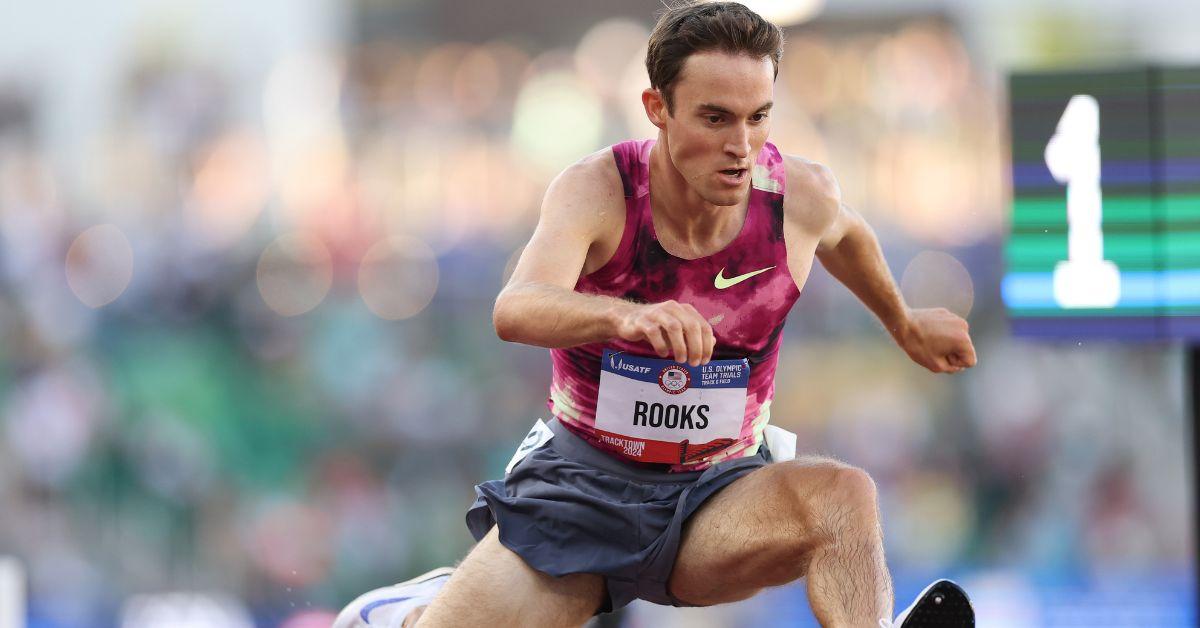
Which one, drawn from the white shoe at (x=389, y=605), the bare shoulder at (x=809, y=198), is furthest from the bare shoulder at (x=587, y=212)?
the white shoe at (x=389, y=605)

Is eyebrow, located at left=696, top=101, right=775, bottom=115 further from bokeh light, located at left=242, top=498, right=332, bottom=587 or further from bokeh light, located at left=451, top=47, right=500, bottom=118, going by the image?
bokeh light, located at left=451, top=47, right=500, bottom=118

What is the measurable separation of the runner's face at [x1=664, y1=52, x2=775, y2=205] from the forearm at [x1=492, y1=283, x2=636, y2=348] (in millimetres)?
499

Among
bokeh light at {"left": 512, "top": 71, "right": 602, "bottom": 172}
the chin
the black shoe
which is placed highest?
bokeh light at {"left": 512, "top": 71, "right": 602, "bottom": 172}

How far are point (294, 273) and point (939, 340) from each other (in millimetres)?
5214

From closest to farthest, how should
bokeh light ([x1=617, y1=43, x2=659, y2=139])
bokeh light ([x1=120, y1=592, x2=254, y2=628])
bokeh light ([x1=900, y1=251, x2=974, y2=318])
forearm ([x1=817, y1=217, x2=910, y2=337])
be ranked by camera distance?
forearm ([x1=817, y1=217, x2=910, y2=337]) < bokeh light ([x1=120, y1=592, x2=254, y2=628]) < bokeh light ([x1=900, y1=251, x2=974, y2=318]) < bokeh light ([x1=617, y1=43, x2=659, y2=139])

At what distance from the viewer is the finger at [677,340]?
256 cm

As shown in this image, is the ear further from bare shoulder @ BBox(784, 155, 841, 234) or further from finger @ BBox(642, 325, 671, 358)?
finger @ BBox(642, 325, 671, 358)

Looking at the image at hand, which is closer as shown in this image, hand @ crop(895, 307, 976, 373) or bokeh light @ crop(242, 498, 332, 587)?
hand @ crop(895, 307, 976, 373)

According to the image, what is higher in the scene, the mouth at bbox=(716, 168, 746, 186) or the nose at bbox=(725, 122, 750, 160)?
the nose at bbox=(725, 122, 750, 160)

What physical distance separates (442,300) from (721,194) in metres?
5.09

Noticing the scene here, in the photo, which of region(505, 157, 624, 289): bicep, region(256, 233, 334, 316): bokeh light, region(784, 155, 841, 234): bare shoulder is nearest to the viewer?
region(505, 157, 624, 289): bicep

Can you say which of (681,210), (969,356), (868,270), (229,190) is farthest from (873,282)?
(229,190)

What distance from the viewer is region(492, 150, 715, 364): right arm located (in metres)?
2.60

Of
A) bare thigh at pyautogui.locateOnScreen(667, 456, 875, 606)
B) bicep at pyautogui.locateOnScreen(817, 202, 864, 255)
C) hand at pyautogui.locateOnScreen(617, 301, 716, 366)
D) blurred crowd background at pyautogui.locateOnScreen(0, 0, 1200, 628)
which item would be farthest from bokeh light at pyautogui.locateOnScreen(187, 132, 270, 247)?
hand at pyautogui.locateOnScreen(617, 301, 716, 366)
